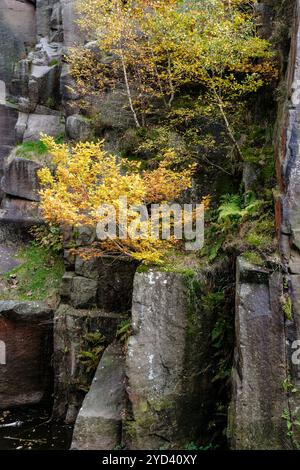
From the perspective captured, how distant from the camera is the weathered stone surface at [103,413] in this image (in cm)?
846

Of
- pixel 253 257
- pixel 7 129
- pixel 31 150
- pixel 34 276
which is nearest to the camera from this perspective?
pixel 253 257

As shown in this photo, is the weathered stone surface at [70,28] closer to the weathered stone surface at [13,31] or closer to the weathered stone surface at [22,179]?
the weathered stone surface at [13,31]

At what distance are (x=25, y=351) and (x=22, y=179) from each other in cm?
595

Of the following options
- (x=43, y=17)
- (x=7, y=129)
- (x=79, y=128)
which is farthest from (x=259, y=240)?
(x=43, y=17)

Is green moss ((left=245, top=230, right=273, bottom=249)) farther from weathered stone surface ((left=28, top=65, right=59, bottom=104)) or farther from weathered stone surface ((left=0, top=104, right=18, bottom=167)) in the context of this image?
weathered stone surface ((left=0, top=104, right=18, bottom=167))

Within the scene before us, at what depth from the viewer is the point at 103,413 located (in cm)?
873

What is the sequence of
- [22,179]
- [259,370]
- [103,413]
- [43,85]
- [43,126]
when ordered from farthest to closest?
1. [43,85]
2. [43,126]
3. [22,179]
4. [103,413]
5. [259,370]

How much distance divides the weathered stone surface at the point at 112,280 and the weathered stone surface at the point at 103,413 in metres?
1.73

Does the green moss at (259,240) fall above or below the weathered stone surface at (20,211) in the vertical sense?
above

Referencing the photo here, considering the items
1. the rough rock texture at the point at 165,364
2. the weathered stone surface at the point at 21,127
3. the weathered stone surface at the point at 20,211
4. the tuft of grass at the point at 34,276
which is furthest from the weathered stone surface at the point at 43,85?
the rough rock texture at the point at 165,364

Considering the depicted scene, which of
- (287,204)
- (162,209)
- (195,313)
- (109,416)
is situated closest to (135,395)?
(109,416)

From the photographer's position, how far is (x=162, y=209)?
370 inches

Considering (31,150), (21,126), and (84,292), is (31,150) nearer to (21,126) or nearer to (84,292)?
(21,126)

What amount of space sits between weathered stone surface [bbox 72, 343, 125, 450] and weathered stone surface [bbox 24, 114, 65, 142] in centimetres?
970
